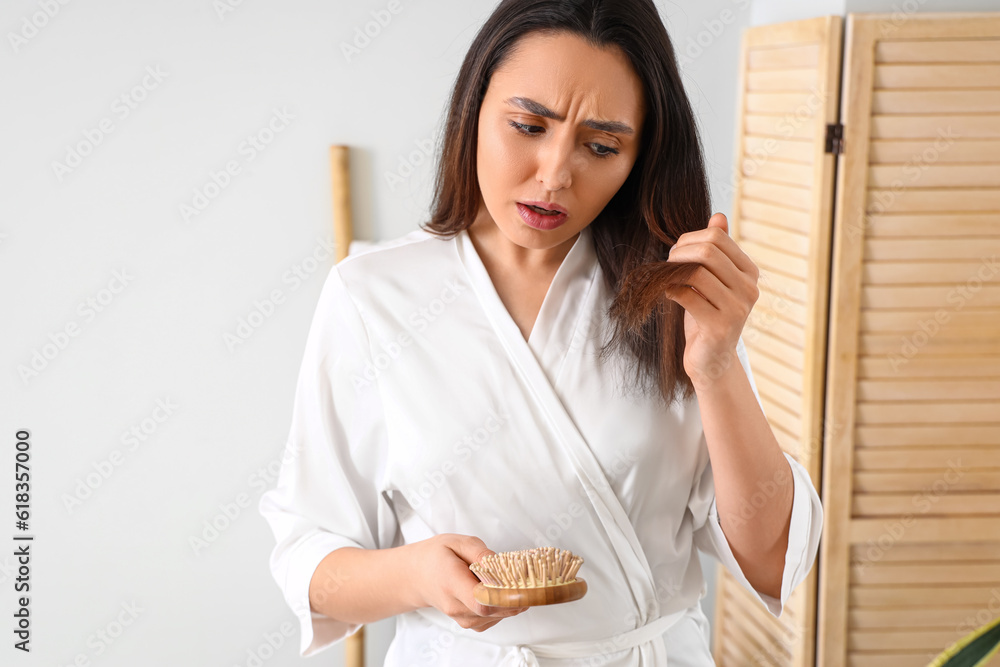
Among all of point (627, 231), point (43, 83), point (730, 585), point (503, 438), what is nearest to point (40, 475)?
point (43, 83)

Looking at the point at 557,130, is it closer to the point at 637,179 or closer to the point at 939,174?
the point at 637,179

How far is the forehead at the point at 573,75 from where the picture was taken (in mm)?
912

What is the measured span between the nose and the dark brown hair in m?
0.12

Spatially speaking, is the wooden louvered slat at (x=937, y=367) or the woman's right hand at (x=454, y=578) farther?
the wooden louvered slat at (x=937, y=367)

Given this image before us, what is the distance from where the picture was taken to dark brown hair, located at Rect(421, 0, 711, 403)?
0.93 meters

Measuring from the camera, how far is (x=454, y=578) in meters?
0.87

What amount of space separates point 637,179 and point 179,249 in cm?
130

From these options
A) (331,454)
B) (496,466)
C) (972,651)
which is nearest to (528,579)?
(496,466)

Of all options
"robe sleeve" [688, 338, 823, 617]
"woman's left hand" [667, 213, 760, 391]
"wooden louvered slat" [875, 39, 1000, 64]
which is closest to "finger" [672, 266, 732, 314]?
"woman's left hand" [667, 213, 760, 391]

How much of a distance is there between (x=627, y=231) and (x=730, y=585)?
1.45 meters

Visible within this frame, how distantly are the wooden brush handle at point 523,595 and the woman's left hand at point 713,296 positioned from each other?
29 centimetres

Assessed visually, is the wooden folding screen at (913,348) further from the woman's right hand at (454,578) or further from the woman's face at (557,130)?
the woman's right hand at (454,578)

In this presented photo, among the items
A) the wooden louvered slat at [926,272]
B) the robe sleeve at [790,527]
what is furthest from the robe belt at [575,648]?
the wooden louvered slat at [926,272]

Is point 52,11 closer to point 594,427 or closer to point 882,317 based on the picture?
point 594,427
